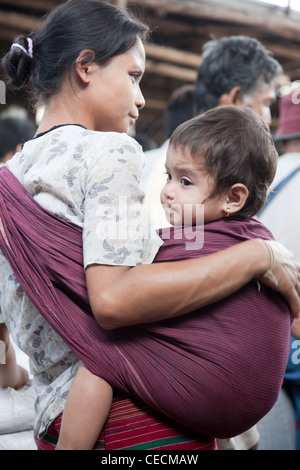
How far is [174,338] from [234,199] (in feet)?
1.26

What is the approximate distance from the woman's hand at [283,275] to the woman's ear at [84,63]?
61cm

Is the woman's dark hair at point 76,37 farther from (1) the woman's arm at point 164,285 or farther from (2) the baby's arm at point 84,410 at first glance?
(2) the baby's arm at point 84,410

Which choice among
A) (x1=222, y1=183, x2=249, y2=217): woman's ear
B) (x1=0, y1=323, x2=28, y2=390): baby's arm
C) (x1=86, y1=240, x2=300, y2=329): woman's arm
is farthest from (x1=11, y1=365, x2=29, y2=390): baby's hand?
(x1=222, y1=183, x2=249, y2=217): woman's ear

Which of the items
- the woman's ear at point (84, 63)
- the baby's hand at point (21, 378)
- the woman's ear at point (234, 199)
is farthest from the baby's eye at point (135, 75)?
the baby's hand at point (21, 378)

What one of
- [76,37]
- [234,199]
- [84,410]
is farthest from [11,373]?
[76,37]

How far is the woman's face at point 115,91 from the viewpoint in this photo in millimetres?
1454

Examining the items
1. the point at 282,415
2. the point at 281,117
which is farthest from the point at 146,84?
the point at 282,415

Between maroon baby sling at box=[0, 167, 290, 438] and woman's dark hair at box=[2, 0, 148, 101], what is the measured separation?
15.2 inches

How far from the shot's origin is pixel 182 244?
4.19 feet

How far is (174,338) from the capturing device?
1.25 m

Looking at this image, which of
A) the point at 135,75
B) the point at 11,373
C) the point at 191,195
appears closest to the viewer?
the point at 191,195

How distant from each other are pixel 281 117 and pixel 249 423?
1.78 m

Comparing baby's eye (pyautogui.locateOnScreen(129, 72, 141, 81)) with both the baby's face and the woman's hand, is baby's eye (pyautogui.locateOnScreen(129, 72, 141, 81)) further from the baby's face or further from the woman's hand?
the woman's hand

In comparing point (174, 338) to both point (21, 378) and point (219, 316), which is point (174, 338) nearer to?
point (219, 316)
